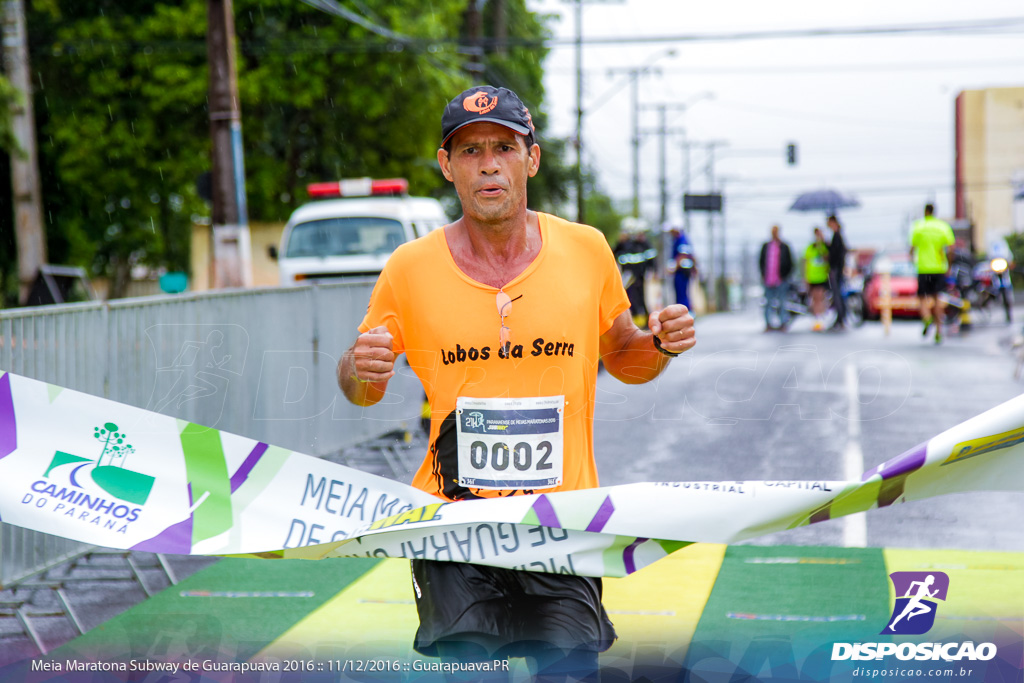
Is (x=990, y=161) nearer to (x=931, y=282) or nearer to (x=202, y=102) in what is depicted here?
(x=931, y=282)

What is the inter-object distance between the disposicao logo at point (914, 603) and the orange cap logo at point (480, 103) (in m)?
1.68

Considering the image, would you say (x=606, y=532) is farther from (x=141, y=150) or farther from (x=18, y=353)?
(x=141, y=150)

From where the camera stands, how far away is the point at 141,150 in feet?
86.7

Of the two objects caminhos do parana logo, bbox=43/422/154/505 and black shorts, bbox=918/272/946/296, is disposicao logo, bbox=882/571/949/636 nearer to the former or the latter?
caminhos do parana logo, bbox=43/422/154/505

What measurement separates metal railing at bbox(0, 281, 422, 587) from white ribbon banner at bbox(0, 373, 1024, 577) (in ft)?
2.87

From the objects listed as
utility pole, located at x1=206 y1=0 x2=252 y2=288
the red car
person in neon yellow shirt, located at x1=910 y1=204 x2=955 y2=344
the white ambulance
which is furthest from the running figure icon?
the red car

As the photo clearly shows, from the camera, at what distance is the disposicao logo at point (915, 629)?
9.58ft

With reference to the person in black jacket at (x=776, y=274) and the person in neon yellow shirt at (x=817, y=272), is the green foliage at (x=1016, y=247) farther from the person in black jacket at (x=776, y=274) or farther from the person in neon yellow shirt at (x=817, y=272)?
the person in black jacket at (x=776, y=274)

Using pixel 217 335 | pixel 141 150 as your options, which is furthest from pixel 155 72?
pixel 217 335

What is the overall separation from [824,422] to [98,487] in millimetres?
8134

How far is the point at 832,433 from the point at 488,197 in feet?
24.3

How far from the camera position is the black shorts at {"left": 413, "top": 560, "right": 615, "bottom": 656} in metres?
2.79

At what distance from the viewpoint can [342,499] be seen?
3.24 metres

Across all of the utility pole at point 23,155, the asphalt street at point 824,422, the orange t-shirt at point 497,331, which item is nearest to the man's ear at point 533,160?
the orange t-shirt at point 497,331
